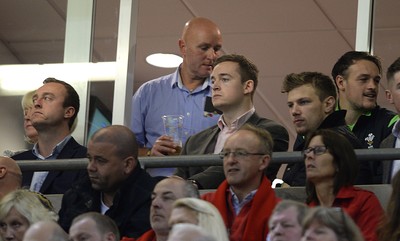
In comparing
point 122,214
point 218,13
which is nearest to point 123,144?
point 122,214

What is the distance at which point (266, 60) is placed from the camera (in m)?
16.1

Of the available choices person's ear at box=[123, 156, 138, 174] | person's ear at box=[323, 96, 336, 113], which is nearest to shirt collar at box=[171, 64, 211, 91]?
person's ear at box=[323, 96, 336, 113]

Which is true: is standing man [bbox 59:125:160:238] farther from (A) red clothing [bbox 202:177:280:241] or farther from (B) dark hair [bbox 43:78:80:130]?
(B) dark hair [bbox 43:78:80:130]

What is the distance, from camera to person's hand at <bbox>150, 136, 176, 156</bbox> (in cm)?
1031

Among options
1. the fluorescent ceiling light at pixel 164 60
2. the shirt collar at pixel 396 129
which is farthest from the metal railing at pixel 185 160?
the fluorescent ceiling light at pixel 164 60

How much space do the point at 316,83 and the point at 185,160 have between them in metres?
1.06

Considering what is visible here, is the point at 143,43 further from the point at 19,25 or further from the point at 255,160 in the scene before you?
the point at 255,160

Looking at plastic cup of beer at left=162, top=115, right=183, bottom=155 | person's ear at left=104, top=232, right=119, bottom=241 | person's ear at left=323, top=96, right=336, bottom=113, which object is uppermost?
person's ear at left=323, top=96, right=336, bottom=113

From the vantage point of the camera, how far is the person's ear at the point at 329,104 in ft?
32.9

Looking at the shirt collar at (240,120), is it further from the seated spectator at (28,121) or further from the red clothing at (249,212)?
the seated spectator at (28,121)

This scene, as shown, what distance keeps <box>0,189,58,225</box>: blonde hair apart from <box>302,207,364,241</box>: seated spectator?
7.44ft

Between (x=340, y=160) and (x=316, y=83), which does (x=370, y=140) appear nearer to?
(x=316, y=83)

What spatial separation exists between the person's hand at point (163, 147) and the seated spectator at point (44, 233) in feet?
6.16

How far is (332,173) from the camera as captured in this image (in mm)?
8867
